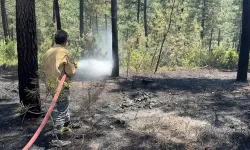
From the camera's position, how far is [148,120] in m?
6.29

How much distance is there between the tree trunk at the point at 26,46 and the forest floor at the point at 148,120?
0.70 meters

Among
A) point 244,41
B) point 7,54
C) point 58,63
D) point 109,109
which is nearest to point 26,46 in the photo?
point 58,63

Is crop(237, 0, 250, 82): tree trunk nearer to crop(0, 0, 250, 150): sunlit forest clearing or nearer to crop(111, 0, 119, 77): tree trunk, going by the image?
crop(0, 0, 250, 150): sunlit forest clearing

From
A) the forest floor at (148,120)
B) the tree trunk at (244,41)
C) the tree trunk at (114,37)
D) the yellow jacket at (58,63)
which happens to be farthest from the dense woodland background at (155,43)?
the yellow jacket at (58,63)

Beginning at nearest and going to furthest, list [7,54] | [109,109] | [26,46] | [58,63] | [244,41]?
[58,63] < [26,46] < [109,109] < [244,41] < [7,54]

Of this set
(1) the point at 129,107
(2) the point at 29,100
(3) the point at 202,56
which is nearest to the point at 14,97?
(2) the point at 29,100

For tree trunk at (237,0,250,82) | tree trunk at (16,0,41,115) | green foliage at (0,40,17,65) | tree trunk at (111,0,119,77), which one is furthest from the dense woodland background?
tree trunk at (237,0,250,82)

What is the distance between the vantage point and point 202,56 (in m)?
23.7

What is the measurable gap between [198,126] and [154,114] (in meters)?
1.33

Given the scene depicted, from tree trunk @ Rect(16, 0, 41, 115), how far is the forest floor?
0.70 m

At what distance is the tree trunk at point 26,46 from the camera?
5.75 meters

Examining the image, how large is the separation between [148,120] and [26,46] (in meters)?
3.10

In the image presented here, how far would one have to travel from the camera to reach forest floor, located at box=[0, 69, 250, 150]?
4992 millimetres

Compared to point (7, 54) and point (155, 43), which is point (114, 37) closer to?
point (155, 43)
